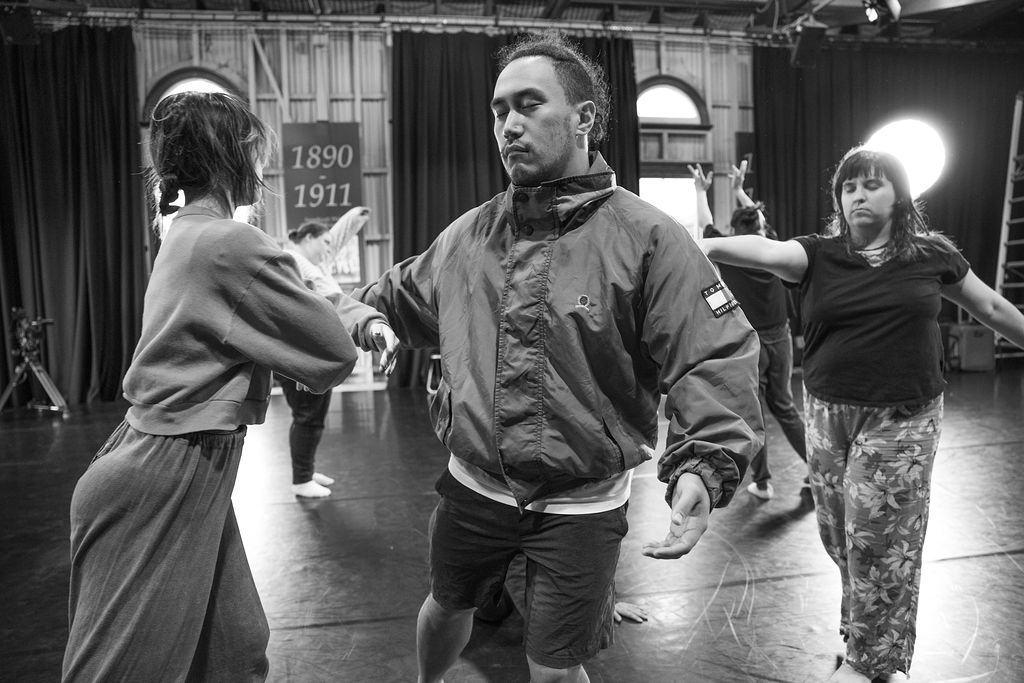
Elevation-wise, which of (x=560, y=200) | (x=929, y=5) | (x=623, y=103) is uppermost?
(x=929, y=5)

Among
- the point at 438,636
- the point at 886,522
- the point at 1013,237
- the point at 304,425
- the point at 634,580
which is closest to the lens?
the point at 438,636

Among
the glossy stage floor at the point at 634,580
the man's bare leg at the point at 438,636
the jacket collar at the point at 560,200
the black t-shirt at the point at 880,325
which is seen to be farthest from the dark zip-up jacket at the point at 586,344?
the glossy stage floor at the point at 634,580

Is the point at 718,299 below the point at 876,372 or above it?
above

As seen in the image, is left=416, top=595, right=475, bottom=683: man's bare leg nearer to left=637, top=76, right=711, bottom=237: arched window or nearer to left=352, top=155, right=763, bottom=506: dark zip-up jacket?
left=352, top=155, right=763, bottom=506: dark zip-up jacket

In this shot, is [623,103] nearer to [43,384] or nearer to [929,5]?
[929,5]

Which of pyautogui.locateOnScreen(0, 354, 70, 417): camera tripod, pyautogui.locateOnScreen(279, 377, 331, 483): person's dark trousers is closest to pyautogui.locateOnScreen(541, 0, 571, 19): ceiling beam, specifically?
pyautogui.locateOnScreen(279, 377, 331, 483): person's dark trousers

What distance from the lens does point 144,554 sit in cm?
121

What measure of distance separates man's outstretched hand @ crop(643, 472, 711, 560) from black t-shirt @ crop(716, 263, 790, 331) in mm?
2770

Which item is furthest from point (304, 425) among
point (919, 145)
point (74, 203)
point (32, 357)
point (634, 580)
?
point (919, 145)

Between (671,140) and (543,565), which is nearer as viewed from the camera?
(543,565)

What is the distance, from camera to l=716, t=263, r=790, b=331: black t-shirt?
3.81m

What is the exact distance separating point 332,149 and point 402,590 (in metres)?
5.94

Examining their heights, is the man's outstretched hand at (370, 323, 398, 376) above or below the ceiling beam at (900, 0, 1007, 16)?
below

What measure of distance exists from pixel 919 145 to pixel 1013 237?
5.78 feet
